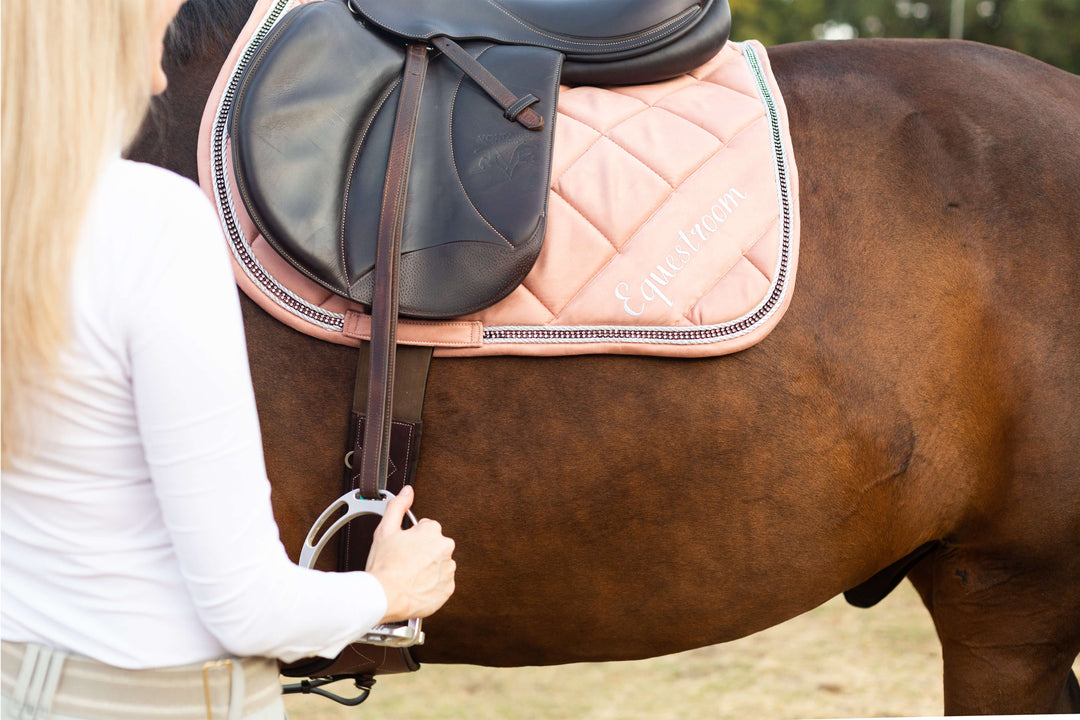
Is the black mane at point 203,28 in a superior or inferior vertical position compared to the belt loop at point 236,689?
superior

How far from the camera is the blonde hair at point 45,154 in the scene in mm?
625

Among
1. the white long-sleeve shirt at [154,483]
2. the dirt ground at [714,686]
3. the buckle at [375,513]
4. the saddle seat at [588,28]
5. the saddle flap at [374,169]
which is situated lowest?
the dirt ground at [714,686]

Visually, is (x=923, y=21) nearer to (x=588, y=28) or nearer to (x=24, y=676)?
(x=588, y=28)

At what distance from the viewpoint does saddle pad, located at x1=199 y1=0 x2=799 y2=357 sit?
1.23m

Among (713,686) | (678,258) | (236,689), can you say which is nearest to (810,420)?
(678,258)

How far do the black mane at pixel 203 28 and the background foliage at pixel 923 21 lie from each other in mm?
6978

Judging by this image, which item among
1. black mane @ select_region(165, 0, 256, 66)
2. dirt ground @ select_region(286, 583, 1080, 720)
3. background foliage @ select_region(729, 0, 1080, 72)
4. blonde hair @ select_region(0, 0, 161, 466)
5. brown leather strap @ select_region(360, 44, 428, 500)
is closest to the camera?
blonde hair @ select_region(0, 0, 161, 466)

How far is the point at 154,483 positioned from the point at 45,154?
0.79ft

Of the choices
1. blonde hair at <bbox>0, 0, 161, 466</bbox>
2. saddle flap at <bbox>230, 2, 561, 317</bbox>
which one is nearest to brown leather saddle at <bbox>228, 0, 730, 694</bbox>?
saddle flap at <bbox>230, 2, 561, 317</bbox>

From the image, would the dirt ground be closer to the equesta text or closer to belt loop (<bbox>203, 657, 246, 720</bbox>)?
the equesta text

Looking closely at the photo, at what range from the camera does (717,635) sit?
4.62ft

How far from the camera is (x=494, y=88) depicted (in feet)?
4.24

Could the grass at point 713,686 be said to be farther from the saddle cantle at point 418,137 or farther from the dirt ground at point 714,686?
the saddle cantle at point 418,137

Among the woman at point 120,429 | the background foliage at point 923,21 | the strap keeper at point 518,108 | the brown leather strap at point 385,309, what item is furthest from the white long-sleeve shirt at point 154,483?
the background foliage at point 923,21
